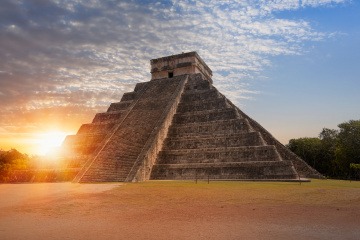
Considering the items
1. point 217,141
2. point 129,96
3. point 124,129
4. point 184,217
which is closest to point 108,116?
point 129,96

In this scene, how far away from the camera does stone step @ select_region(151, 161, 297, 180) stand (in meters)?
15.9

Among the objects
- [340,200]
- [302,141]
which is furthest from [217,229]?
[302,141]

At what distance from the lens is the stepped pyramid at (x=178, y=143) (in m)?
17.0

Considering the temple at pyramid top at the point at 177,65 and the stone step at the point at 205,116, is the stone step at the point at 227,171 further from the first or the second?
the temple at pyramid top at the point at 177,65

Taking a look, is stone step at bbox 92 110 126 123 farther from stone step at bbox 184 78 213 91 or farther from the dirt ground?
the dirt ground

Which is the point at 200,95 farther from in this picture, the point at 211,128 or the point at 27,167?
the point at 27,167

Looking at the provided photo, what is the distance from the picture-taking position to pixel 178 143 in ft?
66.8

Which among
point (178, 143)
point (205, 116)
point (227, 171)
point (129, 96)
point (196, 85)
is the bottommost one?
point (227, 171)

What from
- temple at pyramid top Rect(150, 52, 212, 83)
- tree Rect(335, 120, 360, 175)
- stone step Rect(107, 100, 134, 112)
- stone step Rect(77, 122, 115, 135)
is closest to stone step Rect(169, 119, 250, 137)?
stone step Rect(77, 122, 115, 135)

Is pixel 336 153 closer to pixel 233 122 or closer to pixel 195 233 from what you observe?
pixel 233 122

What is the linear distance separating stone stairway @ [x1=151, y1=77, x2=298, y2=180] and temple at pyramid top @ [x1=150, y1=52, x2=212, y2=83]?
7407 millimetres

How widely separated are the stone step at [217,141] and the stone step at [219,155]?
0.60 m

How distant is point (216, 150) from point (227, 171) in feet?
5.70

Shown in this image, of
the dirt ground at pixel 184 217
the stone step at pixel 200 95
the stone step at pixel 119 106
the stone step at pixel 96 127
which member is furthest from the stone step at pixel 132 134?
the dirt ground at pixel 184 217
